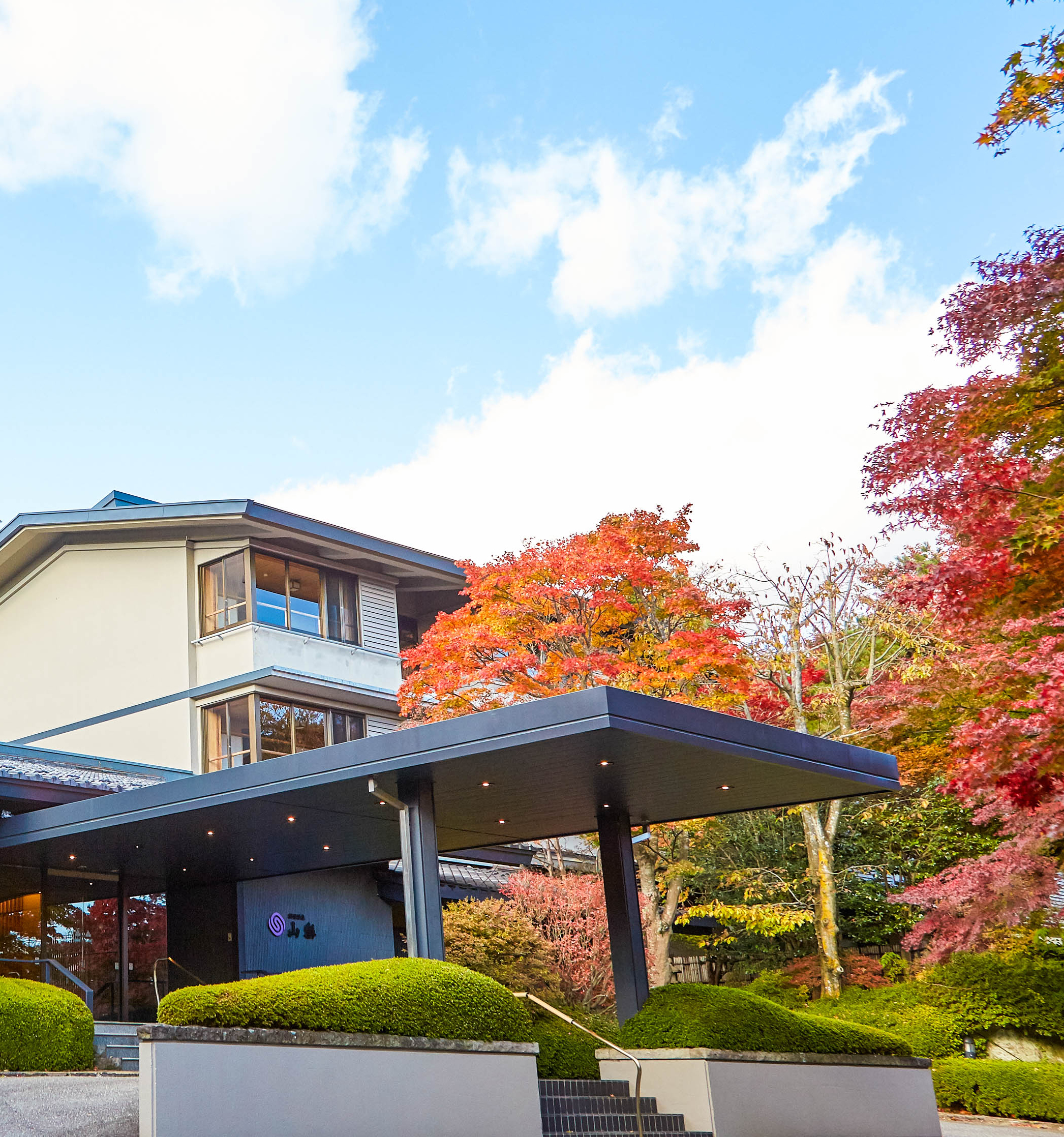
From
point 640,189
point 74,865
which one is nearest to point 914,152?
point 640,189

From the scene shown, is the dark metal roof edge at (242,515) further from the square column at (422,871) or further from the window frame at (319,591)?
the square column at (422,871)

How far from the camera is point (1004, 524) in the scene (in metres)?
13.5

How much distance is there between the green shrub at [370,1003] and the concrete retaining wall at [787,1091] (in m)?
2.25

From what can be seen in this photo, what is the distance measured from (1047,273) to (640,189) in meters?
14.2

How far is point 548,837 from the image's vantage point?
1670 cm

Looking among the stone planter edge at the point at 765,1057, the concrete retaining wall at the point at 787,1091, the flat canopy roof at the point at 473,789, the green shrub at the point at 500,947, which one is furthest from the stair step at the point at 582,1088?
the green shrub at the point at 500,947

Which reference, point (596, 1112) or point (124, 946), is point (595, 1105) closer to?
point (596, 1112)

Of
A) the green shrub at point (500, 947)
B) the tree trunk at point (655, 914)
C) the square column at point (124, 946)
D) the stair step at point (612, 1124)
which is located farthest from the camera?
the tree trunk at point (655, 914)

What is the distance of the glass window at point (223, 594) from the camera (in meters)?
23.9

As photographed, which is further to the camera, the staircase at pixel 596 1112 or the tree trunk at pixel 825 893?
the tree trunk at pixel 825 893

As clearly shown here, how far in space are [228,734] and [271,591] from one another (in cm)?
314

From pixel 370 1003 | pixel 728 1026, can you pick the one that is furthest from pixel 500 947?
pixel 370 1003

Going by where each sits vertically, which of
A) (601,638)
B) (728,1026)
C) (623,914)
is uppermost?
(601,638)

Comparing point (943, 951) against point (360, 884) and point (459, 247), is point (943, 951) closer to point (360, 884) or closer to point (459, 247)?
point (360, 884)
